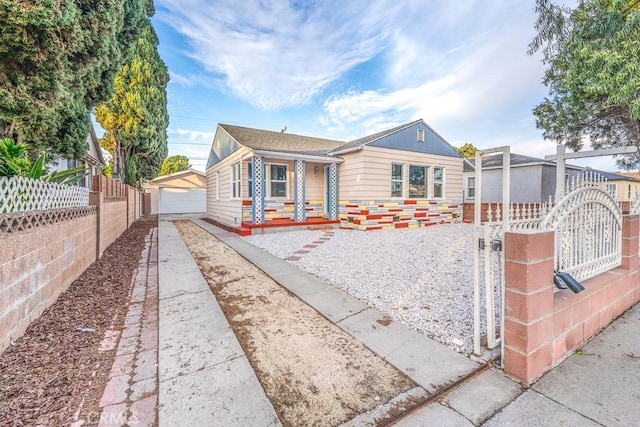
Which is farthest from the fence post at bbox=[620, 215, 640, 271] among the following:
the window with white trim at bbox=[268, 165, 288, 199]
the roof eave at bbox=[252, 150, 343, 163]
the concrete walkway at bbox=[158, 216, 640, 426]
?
the window with white trim at bbox=[268, 165, 288, 199]

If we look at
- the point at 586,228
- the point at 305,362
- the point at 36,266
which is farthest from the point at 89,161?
the point at 586,228

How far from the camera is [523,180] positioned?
14930 mm

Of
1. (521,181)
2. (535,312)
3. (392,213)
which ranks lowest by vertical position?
(535,312)

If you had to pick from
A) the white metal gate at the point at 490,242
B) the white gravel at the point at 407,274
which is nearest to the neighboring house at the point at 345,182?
the white gravel at the point at 407,274

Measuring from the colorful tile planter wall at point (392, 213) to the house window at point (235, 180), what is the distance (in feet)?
13.0

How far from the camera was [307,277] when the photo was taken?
4.25 metres

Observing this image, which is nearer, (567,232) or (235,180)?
(567,232)

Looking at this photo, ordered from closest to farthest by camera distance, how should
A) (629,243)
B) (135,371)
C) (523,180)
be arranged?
(135,371)
(629,243)
(523,180)

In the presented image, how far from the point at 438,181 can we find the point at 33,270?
1225 cm

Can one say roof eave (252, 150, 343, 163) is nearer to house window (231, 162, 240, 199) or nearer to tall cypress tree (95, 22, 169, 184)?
house window (231, 162, 240, 199)

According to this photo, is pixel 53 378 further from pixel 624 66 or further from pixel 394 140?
pixel 624 66

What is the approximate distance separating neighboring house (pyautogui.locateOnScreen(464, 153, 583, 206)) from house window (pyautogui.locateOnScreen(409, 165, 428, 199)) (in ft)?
18.4

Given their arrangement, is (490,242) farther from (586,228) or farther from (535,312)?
(586,228)

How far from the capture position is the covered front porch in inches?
356
